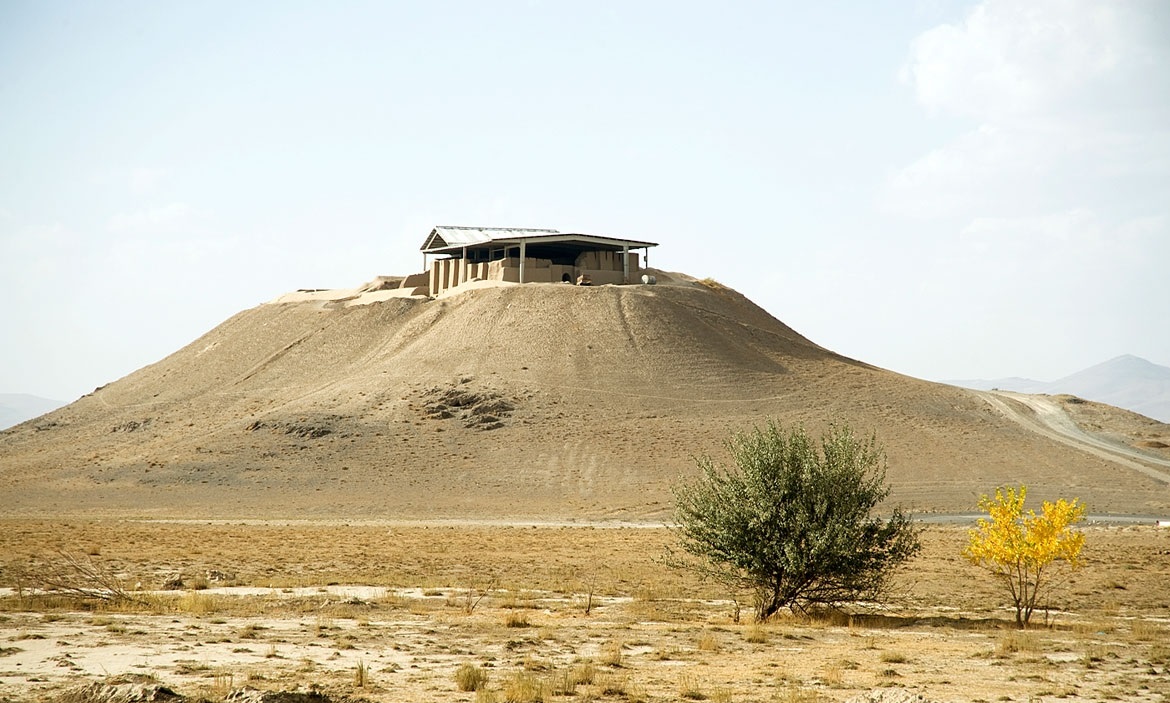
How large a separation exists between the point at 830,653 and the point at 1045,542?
19.7ft

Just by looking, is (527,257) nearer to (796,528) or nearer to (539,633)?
(796,528)

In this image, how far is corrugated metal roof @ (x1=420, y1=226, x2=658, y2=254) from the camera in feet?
246

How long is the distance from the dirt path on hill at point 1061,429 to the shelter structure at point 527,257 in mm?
25049

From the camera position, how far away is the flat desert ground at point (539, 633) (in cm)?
1326

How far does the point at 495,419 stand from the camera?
2349 inches

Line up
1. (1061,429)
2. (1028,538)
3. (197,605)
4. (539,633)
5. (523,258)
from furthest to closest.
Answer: (523,258)
(1061,429)
(1028,538)
(197,605)
(539,633)

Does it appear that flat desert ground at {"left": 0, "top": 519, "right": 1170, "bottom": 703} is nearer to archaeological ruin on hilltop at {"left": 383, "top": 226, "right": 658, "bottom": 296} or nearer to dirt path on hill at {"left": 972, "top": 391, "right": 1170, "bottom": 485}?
dirt path on hill at {"left": 972, "top": 391, "right": 1170, "bottom": 485}

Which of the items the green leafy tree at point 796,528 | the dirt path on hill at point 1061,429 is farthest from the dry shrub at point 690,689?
the dirt path on hill at point 1061,429

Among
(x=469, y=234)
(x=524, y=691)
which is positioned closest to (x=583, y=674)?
(x=524, y=691)

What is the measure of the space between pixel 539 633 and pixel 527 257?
6013 cm

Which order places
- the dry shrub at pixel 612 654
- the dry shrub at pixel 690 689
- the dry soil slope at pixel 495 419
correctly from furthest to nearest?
the dry soil slope at pixel 495 419 < the dry shrub at pixel 612 654 < the dry shrub at pixel 690 689

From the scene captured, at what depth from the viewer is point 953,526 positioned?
133ft

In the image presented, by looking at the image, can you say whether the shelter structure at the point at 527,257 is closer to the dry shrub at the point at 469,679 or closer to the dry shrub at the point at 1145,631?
the dry shrub at the point at 1145,631

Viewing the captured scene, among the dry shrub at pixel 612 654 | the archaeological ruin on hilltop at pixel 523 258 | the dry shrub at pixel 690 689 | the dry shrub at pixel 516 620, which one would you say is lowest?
the dry shrub at pixel 690 689
